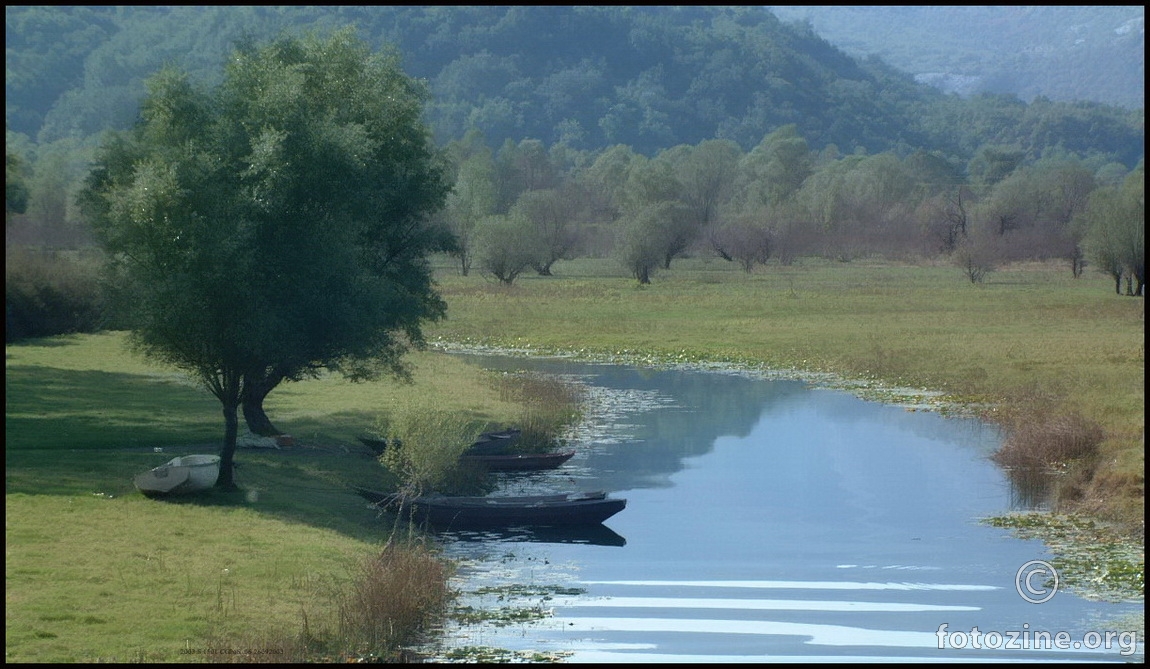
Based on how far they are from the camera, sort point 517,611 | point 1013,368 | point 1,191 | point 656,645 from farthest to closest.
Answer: point 1013,368 → point 1,191 → point 517,611 → point 656,645

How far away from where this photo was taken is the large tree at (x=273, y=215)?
24594 mm

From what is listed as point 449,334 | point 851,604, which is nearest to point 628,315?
point 449,334

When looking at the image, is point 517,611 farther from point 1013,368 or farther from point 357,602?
point 1013,368

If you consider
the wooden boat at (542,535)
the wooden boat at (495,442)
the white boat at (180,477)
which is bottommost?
the wooden boat at (542,535)

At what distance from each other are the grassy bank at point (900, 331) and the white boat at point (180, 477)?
17.4m

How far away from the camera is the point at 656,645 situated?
1778 centimetres

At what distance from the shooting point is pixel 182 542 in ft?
68.4

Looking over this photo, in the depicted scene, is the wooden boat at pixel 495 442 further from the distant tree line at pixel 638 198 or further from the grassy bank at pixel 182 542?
the distant tree line at pixel 638 198

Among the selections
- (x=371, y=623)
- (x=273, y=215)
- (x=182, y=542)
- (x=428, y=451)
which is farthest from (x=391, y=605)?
(x=273, y=215)

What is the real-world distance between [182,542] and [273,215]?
28.2ft

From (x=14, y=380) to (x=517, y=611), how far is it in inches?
1020

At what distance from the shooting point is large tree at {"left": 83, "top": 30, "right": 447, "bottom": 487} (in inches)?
968

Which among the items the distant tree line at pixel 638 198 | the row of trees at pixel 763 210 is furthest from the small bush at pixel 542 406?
the row of trees at pixel 763 210

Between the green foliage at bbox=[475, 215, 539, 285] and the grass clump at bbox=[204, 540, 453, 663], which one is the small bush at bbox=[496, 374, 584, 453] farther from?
the green foliage at bbox=[475, 215, 539, 285]
